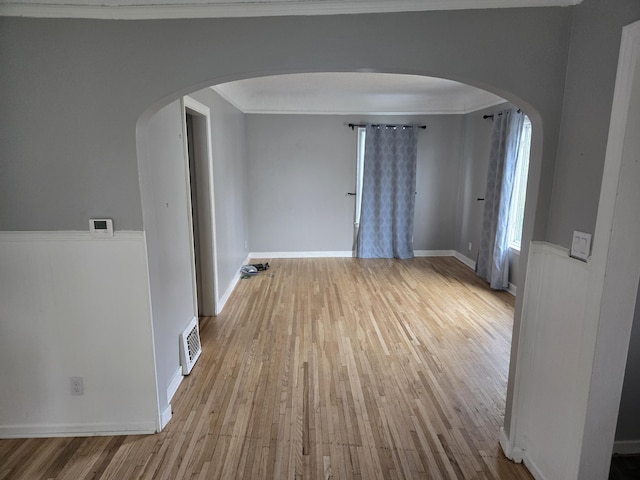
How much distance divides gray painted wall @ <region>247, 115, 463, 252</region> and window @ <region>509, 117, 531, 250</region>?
65.0 inches

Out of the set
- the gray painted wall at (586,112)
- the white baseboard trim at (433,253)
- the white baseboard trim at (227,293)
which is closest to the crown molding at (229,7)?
the gray painted wall at (586,112)

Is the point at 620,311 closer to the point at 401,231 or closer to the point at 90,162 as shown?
the point at 90,162

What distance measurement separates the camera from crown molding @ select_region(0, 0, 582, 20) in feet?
5.30

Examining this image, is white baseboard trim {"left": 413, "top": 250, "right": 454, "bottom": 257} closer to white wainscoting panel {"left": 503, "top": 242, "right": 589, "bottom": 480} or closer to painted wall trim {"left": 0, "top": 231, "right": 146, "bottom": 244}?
white wainscoting panel {"left": 503, "top": 242, "right": 589, "bottom": 480}

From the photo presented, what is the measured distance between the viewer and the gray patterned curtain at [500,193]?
416 centimetres

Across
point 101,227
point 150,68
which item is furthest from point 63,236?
point 150,68

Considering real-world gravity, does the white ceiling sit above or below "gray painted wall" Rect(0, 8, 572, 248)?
above

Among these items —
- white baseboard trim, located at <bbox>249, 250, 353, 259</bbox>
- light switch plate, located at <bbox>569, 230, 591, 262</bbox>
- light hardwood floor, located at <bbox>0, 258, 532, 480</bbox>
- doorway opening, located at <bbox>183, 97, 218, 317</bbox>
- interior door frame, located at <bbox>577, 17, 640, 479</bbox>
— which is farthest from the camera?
white baseboard trim, located at <bbox>249, 250, 353, 259</bbox>

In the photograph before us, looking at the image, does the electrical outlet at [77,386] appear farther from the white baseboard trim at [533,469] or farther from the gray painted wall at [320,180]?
the gray painted wall at [320,180]

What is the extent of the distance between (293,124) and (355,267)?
2439mm

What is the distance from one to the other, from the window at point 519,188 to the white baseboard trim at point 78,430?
13.3 ft

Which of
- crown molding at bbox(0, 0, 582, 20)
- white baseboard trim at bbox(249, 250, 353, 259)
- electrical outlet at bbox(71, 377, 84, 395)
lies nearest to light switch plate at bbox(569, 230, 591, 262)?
crown molding at bbox(0, 0, 582, 20)

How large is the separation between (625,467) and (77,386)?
298 centimetres

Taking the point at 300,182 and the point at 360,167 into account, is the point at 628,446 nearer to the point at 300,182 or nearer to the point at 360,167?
the point at 360,167
